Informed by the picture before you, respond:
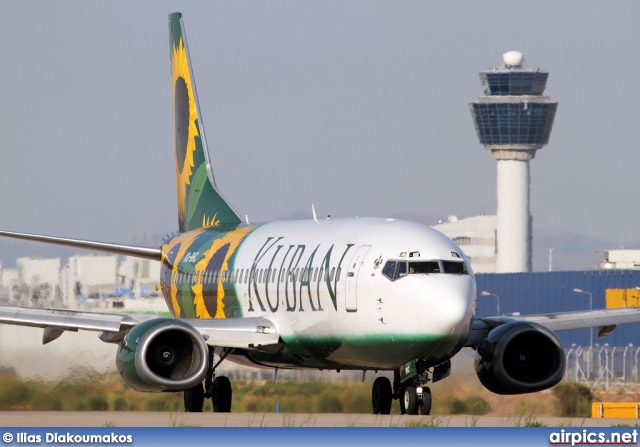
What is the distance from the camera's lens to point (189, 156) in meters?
40.8

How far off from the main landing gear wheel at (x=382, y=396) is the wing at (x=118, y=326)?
2.34m

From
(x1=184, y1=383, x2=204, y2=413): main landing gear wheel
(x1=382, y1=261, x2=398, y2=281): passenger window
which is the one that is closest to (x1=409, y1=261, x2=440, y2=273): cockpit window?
(x1=382, y1=261, x2=398, y2=281): passenger window

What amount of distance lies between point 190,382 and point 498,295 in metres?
83.3

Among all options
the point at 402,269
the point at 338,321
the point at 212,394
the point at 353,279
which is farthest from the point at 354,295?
the point at 212,394

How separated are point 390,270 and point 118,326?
6444mm

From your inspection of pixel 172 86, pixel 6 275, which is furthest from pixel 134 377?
pixel 6 275

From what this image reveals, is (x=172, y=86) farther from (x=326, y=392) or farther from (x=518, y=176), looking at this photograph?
(x=518, y=176)

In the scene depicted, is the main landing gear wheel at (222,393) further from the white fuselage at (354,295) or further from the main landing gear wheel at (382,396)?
the main landing gear wheel at (382,396)

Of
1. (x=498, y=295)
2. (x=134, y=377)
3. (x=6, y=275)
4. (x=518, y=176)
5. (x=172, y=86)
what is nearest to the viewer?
(x=134, y=377)

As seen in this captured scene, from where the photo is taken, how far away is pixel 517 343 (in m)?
28.8

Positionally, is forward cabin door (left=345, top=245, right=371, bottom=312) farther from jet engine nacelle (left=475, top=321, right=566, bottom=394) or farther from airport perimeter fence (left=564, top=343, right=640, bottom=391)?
airport perimeter fence (left=564, top=343, right=640, bottom=391)

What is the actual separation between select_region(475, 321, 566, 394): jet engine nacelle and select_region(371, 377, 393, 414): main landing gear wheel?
1.85 metres

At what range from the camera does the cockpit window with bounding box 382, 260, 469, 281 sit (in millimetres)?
25938

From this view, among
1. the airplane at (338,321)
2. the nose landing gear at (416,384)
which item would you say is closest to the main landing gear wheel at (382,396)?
the airplane at (338,321)
